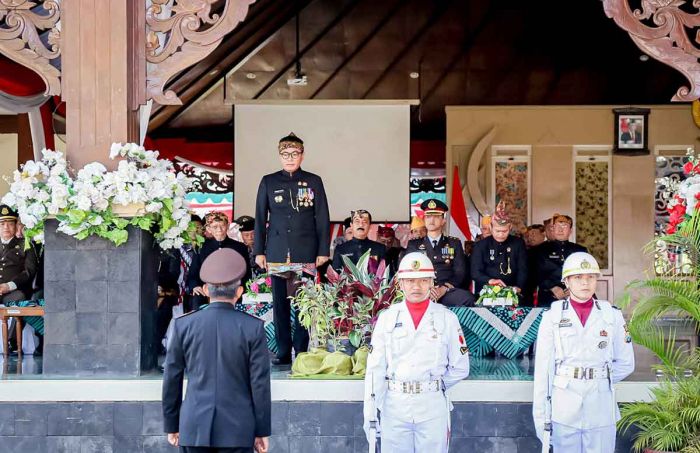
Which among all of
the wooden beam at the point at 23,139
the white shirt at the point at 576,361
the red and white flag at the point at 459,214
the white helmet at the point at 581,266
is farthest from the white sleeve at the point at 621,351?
the wooden beam at the point at 23,139

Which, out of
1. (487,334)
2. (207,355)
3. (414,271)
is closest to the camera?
(207,355)

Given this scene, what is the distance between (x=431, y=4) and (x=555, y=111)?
2.01 meters

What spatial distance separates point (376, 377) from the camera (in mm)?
5121

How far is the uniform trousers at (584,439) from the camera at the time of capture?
17.4 ft

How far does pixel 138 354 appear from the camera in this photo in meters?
6.60

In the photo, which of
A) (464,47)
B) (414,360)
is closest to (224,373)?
(414,360)

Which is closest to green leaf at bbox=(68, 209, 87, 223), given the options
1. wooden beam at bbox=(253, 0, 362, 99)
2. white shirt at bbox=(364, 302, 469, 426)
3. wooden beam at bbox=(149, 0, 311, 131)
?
white shirt at bbox=(364, 302, 469, 426)

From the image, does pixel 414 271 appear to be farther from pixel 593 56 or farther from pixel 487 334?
pixel 593 56

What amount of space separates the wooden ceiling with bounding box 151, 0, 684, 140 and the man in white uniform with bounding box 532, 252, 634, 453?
7.91 metres

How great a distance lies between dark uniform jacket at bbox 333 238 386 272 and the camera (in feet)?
28.7

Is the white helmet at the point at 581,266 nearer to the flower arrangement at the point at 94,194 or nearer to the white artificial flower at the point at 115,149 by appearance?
the flower arrangement at the point at 94,194

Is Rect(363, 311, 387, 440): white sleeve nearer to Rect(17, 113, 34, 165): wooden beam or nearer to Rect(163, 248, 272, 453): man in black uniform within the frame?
Rect(163, 248, 272, 453): man in black uniform

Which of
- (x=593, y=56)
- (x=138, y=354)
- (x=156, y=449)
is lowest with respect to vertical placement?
(x=156, y=449)

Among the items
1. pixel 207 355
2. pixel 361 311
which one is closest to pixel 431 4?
pixel 361 311
